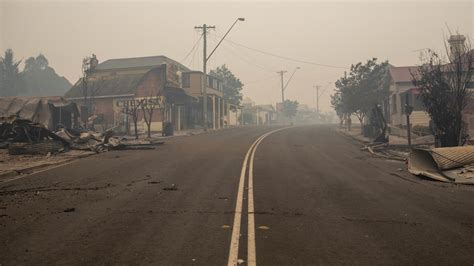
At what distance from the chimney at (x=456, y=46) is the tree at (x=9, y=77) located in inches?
3045

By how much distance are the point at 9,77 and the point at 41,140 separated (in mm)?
66656

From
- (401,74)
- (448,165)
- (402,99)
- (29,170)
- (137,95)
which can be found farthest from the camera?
(137,95)

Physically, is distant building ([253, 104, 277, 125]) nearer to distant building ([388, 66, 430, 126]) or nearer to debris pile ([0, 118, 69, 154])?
distant building ([388, 66, 430, 126])

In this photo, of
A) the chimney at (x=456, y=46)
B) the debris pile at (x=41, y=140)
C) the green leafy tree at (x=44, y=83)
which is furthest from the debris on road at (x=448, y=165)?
the green leafy tree at (x=44, y=83)

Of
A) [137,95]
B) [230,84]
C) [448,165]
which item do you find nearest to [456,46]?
[448,165]

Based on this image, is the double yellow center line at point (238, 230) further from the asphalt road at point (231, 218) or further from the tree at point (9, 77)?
the tree at point (9, 77)

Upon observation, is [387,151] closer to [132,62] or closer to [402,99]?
[402,99]

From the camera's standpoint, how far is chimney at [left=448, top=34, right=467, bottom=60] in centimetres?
1612

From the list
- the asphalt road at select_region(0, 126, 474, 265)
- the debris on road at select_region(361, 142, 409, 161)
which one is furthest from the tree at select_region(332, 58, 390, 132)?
the asphalt road at select_region(0, 126, 474, 265)

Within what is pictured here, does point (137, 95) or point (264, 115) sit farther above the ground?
point (137, 95)

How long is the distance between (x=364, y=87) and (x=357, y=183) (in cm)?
2797

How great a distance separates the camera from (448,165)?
11.3m

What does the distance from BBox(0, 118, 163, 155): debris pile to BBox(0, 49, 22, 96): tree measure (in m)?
63.1

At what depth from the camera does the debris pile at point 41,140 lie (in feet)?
56.7
